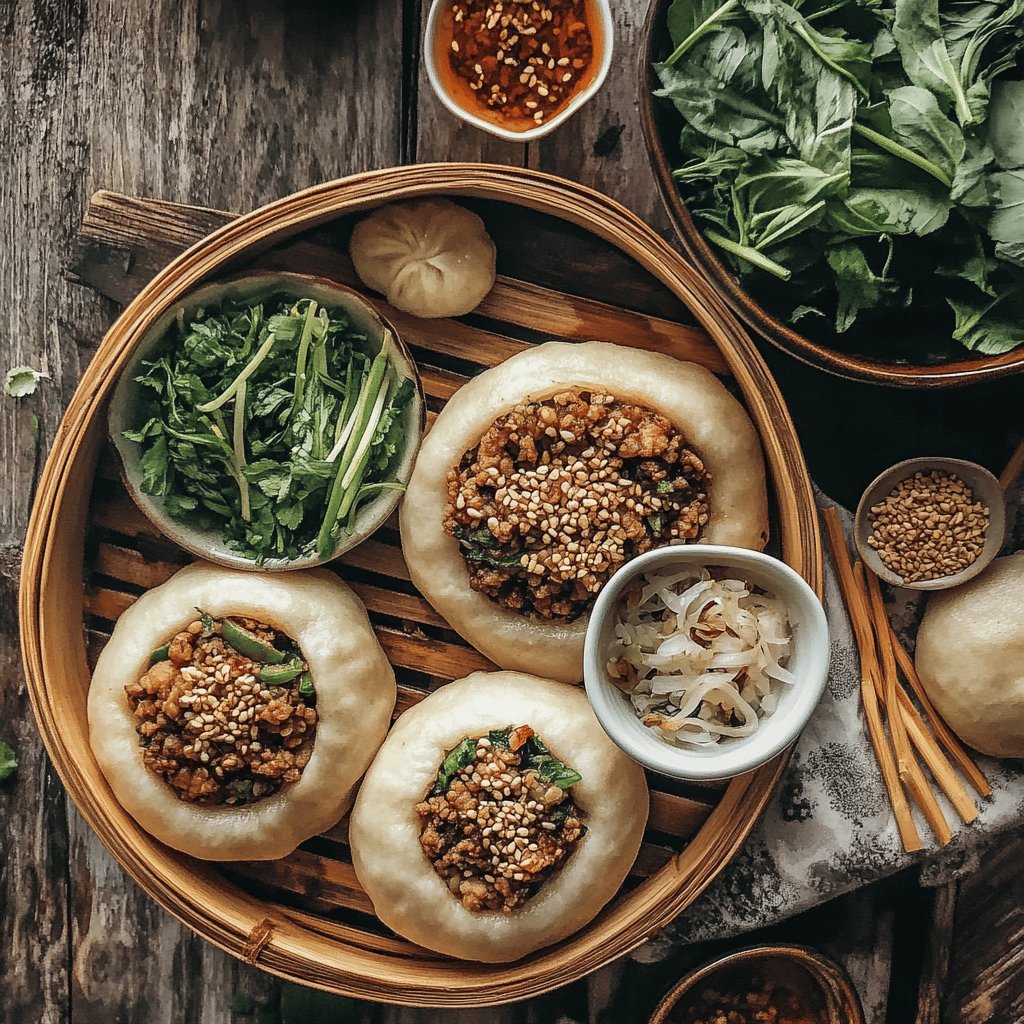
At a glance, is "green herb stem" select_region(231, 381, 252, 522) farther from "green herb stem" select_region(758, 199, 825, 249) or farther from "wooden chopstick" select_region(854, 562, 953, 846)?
"wooden chopstick" select_region(854, 562, 953, 846)

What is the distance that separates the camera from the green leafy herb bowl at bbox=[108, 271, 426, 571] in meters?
2.82

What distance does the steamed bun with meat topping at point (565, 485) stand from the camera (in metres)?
2.69

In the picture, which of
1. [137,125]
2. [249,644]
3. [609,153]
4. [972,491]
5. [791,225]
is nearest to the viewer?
[791,225]

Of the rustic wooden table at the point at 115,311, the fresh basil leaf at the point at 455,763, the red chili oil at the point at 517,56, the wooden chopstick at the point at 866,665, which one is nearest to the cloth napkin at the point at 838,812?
the wooden chopstick at the point at 866,665

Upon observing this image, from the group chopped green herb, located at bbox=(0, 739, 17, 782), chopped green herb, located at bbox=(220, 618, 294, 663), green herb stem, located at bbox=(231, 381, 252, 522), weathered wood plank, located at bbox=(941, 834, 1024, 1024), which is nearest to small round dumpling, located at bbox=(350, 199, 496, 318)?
green herb stem, located at bbox=(231, 381, 252, 522)

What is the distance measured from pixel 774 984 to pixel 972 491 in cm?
174

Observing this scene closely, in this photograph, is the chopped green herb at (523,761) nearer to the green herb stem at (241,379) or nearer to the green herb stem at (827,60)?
the green herb stem at (241,379)

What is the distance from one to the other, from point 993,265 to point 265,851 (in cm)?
255

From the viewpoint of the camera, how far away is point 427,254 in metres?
2.84

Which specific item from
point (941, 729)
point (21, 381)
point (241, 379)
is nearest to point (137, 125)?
point (21, 381)

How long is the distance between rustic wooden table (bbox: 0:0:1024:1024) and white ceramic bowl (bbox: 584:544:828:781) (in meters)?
0.70

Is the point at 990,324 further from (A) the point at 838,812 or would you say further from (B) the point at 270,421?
(B) the point at 270,421

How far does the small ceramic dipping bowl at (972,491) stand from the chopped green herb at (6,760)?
2856mm

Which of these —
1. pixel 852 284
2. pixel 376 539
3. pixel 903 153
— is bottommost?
pixel 376 539
